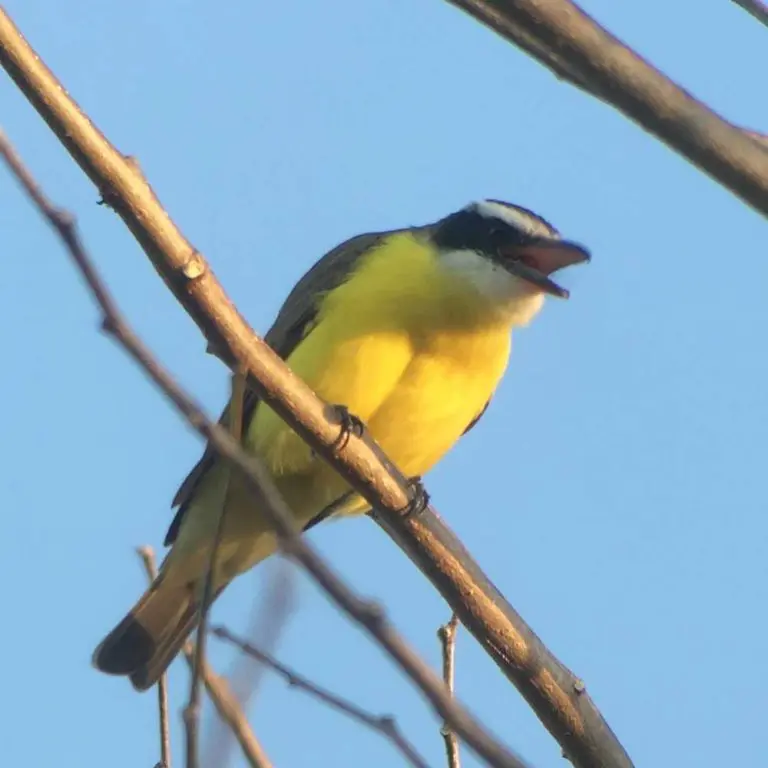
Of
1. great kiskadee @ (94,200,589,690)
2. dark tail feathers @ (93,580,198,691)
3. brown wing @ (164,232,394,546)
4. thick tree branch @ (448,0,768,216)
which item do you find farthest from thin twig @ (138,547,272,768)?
dark tail feathers @ (93,580,198,691)

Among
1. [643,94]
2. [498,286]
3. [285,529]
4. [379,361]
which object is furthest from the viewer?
[498,286]

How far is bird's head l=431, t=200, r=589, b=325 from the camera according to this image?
4945 millimetres

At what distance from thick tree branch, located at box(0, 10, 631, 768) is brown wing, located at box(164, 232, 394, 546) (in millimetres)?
1535

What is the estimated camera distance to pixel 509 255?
514 centimetres

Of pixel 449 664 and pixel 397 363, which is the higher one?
pixel 397 363

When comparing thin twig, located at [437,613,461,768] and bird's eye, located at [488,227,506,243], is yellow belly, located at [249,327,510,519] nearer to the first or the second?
bird's eye, located at [488,227,506,243]

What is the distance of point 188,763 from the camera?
5.82ft

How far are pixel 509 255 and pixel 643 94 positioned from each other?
303 cm

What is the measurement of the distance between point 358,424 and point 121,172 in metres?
1.30

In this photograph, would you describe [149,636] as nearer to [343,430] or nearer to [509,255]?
[509,255]

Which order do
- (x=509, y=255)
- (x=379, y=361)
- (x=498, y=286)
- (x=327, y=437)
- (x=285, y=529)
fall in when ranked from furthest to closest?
1. (x=509, y=255)
2. (x=498, y=286)
3. (x=379, y=361)
4. (x=327, y=437)
5. (x=285, y=529)

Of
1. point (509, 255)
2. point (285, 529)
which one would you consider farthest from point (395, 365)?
point (285, 529)

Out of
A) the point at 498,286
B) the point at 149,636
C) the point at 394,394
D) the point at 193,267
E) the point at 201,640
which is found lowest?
the point at 201,640

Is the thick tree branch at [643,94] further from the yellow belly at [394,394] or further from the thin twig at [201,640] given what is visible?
the yellow belly at [394,394]
